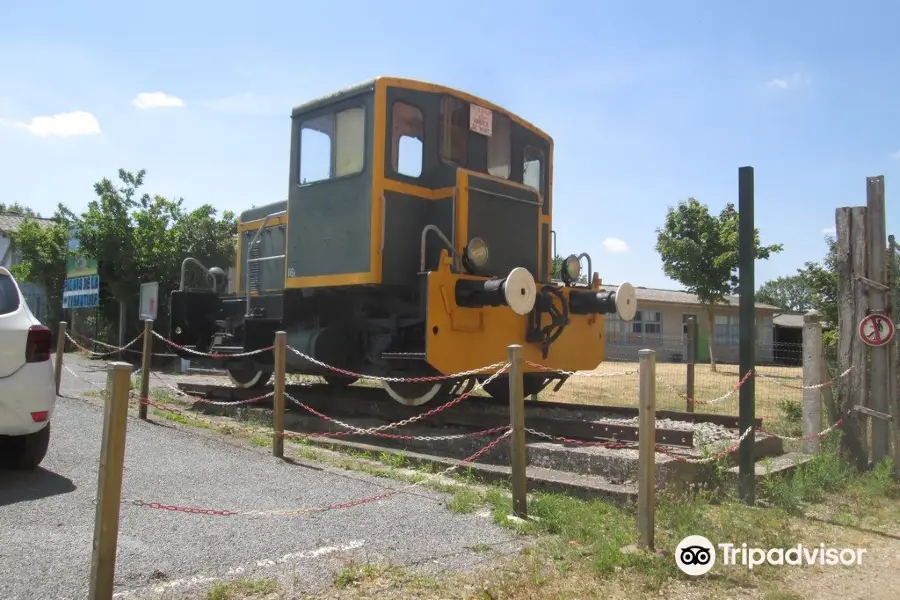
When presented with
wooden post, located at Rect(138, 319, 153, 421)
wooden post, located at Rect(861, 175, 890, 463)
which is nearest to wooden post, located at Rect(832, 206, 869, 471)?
wooden post, located at Rect(861, 175, 890, 463)

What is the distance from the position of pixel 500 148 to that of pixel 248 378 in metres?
4.67

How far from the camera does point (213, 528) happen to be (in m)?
4.35

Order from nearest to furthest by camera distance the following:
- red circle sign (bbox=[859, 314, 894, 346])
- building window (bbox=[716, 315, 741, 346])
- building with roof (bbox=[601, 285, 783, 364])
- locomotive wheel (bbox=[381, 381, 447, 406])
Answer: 1. red circle sign (bbox=[859, 314, 894, 346])
2. locomotive wheel (bbox=[381, 381, 447, 406])
3. building with roof (bbox=[601, 285, 783, 364])
4. building window (bbox=[716, 315, 741, 346])

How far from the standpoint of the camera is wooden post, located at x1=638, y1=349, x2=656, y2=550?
4.32m

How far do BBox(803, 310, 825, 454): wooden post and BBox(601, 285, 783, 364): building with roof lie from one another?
2046cm

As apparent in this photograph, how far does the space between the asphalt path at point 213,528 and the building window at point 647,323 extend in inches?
1083

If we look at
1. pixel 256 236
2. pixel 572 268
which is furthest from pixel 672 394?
pixel 256 236

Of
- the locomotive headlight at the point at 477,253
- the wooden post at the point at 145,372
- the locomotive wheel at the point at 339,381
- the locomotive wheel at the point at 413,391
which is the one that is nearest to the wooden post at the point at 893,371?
the locomotive headlight at the point at 477,253

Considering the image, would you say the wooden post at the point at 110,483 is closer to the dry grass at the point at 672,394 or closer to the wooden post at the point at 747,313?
the wooden post at the point at 747,313

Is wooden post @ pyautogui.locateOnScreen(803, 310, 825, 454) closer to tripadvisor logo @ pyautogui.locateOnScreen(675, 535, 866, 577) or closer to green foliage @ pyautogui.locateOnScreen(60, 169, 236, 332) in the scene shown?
tripadvisor logo @ pyautogui.locateOnScreen(675, 535, 866, 577)

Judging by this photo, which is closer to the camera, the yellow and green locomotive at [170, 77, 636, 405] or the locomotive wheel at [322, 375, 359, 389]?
the yellow and green locomotive at [170, 77, 636, 405]

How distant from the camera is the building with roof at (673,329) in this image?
29.1m

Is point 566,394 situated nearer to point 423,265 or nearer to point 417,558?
point 423,265

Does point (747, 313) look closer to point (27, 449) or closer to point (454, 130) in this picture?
point (454, 130)
